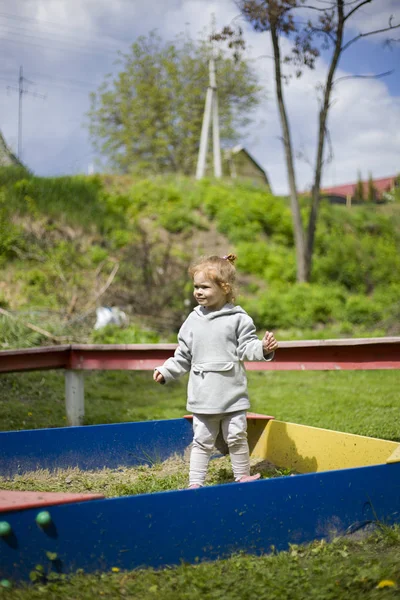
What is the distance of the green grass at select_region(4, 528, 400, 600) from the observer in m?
2.61

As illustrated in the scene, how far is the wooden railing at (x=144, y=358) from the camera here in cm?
549

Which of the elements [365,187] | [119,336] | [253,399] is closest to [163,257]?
[119,336]

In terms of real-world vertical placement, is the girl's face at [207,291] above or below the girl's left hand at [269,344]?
above

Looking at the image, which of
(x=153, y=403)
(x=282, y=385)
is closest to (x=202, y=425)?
(x=153, y=403)

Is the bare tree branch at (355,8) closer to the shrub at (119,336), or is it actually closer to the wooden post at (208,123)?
the shrub at (119,336)

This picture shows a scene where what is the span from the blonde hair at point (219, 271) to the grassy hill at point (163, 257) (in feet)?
18.6

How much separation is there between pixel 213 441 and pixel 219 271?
3.43 ft

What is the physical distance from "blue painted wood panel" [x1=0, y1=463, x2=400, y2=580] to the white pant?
0.87 m

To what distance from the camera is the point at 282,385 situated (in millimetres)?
8922

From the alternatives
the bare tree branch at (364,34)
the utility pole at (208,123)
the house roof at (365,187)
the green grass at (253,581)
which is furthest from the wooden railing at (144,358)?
the house roof at (365,187)

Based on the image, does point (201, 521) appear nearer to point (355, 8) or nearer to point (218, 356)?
point (218, 356)

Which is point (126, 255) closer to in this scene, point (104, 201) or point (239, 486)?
point (104, 201)

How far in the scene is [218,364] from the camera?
4.02 metres

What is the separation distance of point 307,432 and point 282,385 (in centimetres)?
452
